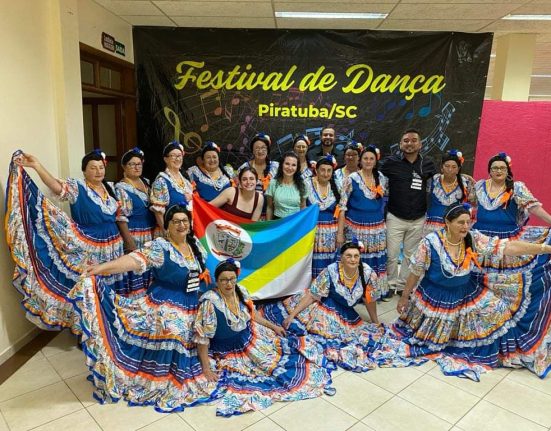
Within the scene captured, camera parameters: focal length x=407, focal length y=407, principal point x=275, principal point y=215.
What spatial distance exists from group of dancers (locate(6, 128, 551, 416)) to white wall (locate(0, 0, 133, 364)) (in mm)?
234

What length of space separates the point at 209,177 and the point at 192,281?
1530 mm

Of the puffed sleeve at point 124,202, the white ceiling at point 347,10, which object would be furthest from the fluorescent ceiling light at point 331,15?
the puffed sleeve at point 124,202

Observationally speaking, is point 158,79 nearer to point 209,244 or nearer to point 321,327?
point 209,244

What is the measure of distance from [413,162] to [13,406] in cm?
356

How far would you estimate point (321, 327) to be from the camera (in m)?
3.11

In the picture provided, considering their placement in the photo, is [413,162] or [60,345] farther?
[413,162]

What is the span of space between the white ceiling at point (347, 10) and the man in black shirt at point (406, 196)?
4.48ft

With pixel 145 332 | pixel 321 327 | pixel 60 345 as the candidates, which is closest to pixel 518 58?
pixel 321 327

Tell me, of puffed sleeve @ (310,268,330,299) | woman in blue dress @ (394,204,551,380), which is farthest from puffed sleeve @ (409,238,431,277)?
puffed sleeve @ (310,268,330,299)

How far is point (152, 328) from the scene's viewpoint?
2.41 meters

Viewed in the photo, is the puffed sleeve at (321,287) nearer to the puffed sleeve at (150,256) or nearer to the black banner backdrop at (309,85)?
the puffed sleeve at (150,256)

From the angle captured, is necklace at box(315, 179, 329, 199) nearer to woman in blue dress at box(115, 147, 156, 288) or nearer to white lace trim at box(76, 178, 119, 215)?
woman in blue dress at box(115, 147, 156, 288)

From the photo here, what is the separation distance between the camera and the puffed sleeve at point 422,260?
292cm

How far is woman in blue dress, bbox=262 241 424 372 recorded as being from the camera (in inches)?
118
